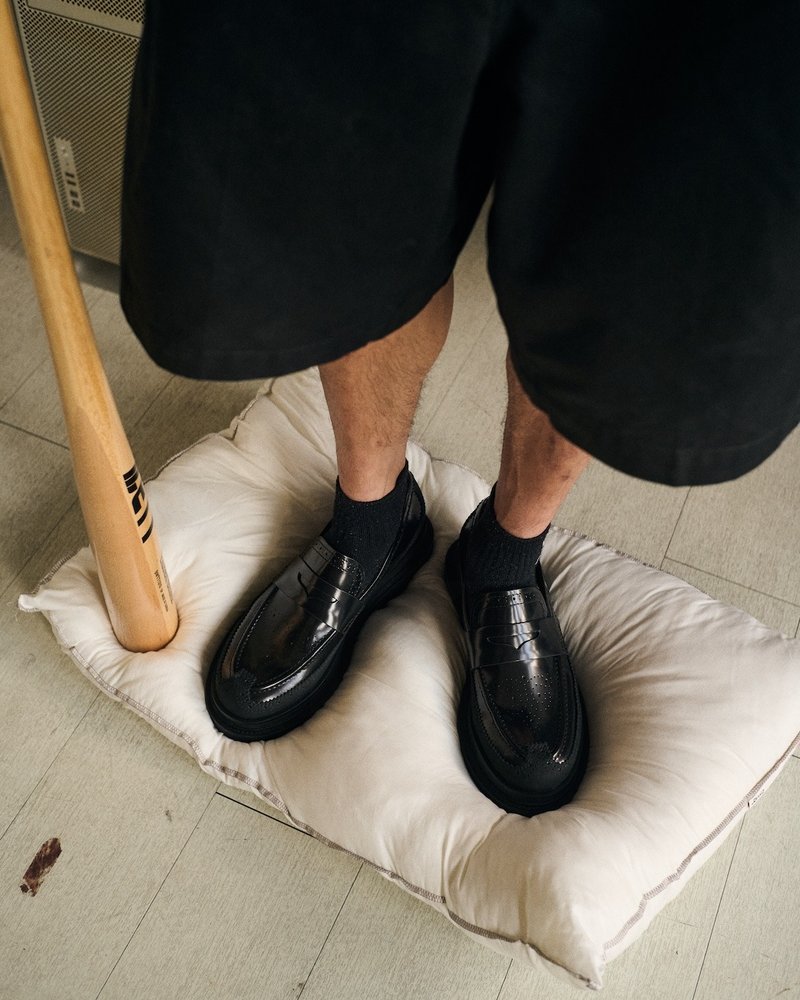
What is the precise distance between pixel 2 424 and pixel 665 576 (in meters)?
0.91

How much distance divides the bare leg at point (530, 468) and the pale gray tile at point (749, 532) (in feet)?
1.26

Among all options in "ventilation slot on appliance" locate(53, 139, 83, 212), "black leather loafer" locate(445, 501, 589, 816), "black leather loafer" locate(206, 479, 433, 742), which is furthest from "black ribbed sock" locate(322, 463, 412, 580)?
"ventilation slot on appliance" locate(53, 139, 83, 212)

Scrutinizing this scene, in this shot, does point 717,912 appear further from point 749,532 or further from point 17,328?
point 17,328

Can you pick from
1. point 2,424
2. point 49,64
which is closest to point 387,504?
point 2,424

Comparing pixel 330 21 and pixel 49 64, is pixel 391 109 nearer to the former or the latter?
pixel 330 21

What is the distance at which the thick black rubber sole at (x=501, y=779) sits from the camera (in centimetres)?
84

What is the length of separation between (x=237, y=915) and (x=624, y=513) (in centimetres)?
70

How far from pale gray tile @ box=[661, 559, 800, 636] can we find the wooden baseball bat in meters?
0.66

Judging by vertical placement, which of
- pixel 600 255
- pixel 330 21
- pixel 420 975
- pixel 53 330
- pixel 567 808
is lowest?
pixel 420 975

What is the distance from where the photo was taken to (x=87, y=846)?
34.6 inches

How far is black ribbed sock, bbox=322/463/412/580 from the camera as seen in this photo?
91 centimetres

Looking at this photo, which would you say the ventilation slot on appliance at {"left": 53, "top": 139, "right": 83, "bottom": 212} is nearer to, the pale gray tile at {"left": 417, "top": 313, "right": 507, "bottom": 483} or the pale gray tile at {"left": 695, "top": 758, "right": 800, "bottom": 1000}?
the pale gray tile at {"left": 417, "top": 313, "right": 507, "bottom": 483}

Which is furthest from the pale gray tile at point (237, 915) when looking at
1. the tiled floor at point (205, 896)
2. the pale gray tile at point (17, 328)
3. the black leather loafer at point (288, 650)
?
the pale gray tile at point (17, 328)

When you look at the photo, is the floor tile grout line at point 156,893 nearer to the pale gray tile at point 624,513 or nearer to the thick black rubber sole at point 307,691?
the thick black rubber sole at point 307,691
